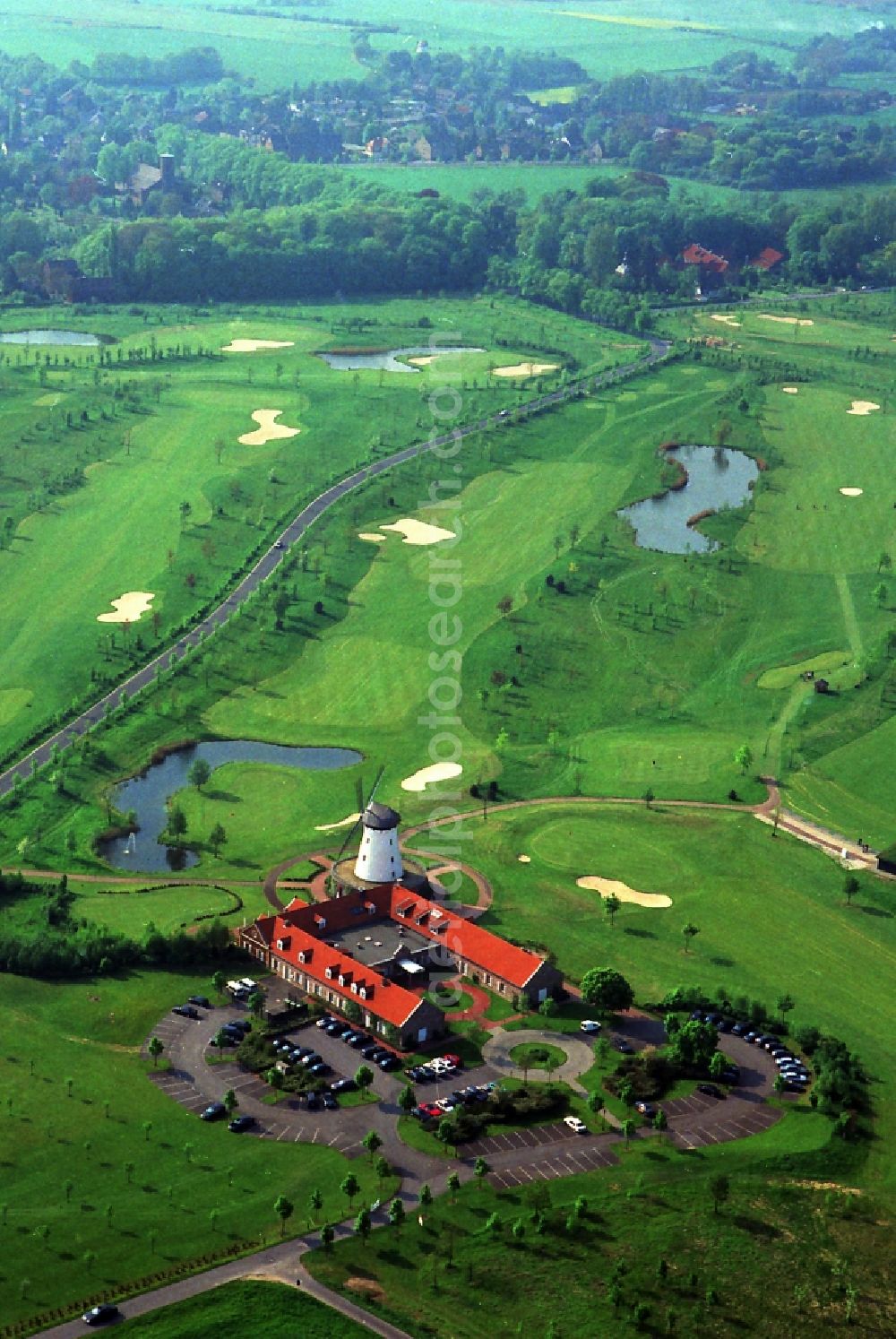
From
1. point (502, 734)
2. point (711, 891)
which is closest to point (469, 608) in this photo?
point (502, 734)

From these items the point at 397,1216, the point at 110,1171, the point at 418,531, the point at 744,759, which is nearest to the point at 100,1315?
the point at 110,1171

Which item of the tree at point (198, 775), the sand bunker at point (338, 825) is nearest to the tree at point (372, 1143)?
the sand bunker at point (338, 825)

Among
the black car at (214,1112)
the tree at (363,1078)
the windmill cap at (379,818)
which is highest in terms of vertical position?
the windmill cap at (379,818)

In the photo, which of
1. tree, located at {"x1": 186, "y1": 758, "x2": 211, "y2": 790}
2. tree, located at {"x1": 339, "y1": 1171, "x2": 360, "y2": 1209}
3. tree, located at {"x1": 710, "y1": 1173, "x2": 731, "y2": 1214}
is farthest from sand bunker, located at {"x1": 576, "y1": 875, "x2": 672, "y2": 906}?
tree, located at {"x1": 339, "y1": 1171, "x2": 360, "y2": 1209}

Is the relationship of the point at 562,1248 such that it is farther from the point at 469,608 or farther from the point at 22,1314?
the point at 469,608

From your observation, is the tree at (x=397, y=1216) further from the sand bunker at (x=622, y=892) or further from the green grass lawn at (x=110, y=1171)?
the sand bunker at (x=622, y=892)

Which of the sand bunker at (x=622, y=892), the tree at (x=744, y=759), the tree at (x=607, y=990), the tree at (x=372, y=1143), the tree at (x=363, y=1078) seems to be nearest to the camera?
the tree at (x=372, y=1143)

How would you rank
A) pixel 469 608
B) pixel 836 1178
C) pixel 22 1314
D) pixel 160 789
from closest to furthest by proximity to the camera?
pixel 22 1314 → pixel 836 1178 → pixel 160 789 → pixel 469 608

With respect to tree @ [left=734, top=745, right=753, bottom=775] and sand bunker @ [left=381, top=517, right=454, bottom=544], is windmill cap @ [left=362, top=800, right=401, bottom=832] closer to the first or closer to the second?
tree @ [left=734, top=745, right=753, bottom=775]
